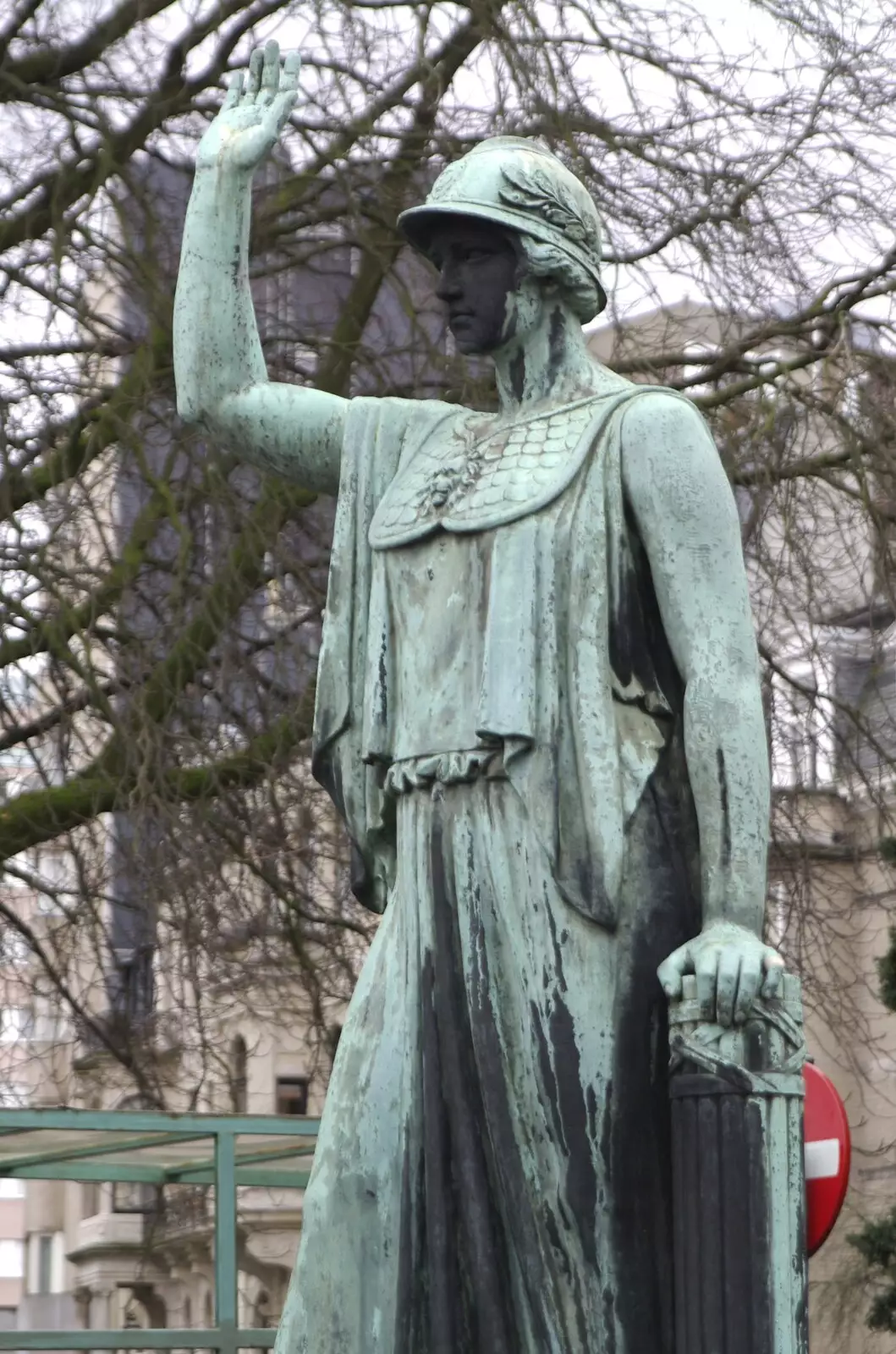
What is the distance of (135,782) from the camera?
1151 cm

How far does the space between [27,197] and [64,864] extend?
260 cm

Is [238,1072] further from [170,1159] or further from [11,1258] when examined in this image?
[11,1258]

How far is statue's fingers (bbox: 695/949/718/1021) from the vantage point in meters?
4.00

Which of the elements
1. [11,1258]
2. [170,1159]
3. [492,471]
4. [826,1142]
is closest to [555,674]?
[492,471]

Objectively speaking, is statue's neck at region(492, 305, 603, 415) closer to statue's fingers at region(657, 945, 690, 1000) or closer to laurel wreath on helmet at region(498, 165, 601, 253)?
laurel wreath on helmet at region(498, 165, 601, 253)

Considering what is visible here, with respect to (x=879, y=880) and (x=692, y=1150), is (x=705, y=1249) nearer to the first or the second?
(x=692, y=1150)

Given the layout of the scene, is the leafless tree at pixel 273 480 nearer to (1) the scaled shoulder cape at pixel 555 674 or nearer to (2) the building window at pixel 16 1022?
(2) the building window at pixel 16 1022

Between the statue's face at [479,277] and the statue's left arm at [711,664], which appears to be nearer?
the statue's left arm at [711,664]

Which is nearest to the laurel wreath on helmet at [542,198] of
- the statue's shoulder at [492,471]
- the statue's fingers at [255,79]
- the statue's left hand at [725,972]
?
the statue's shoulder at [492,471]

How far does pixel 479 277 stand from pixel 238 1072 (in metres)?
7.99

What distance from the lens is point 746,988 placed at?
4.01 meters

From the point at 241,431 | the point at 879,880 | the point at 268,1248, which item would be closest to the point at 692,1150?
the point at 241,431

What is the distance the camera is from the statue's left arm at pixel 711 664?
13.4ft

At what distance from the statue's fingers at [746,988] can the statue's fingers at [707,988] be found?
3cm
